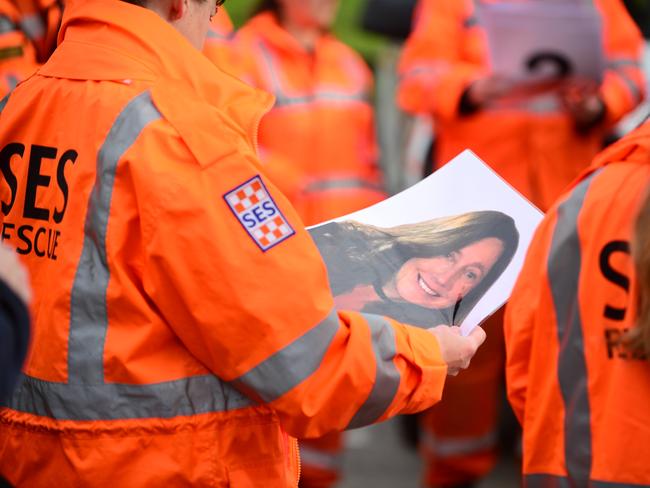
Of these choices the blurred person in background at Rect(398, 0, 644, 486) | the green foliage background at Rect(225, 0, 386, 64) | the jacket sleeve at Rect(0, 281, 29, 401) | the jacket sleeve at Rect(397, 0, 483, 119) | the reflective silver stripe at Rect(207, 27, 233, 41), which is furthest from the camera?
the green foliage background at Rect(225, 0, 386, 64)

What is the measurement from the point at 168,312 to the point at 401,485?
369 centimetres

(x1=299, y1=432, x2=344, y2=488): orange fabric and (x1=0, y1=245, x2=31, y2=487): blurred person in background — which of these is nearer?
(x1=0, y1=245, x2=31, y2=487): blurred person in background

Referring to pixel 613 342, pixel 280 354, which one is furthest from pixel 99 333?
pixel 613 342

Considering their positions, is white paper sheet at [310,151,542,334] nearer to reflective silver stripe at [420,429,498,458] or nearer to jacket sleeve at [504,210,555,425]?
jacket sleeve at [504,210,555,425]

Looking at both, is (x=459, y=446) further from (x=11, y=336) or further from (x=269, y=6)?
(x=11, y=336)

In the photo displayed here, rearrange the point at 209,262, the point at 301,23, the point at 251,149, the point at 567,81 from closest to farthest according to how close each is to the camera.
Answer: the point at 209,262
the point at 251,149
the point at 567,81
the point at 301,23

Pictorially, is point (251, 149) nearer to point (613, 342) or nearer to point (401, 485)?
point (613, 342)

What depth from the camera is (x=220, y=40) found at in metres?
5.02

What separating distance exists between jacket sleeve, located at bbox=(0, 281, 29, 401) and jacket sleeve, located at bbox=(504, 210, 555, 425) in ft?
4.09

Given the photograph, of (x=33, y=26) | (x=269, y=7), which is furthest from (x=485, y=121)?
(x=33, y=26)

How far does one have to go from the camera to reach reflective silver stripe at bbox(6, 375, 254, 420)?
2.31 metres

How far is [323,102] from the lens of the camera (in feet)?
18.0

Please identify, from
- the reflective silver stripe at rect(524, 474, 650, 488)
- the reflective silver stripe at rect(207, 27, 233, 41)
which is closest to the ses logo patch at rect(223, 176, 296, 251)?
the reflective silver stripe at rect(524, 474, 650, 488)

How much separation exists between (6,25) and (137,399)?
201cm
